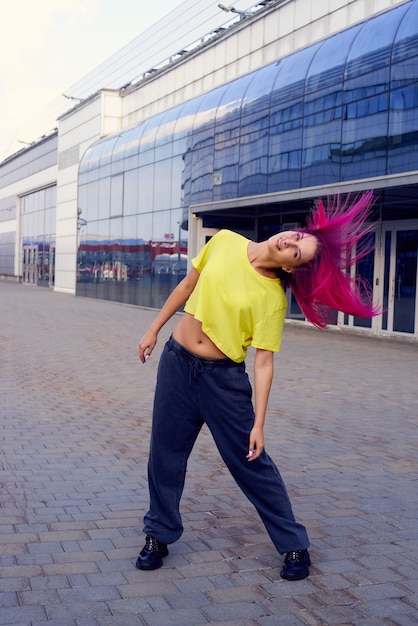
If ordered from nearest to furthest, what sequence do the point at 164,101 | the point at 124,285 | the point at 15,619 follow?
the point at 15,619 → the point at 124,285 → the point at 164,101

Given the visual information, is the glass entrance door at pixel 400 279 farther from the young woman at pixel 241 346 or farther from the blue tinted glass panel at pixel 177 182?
the young woman at pixel 241 346

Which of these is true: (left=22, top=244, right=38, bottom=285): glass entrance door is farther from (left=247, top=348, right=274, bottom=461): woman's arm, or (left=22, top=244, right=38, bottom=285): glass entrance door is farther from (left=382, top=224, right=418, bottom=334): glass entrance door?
(left=247, top=348, right=274, bottom=461): woman's arm

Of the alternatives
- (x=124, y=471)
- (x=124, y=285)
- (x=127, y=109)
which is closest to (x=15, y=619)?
(x=124, y=471)

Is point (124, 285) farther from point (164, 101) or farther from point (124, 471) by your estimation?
point (124, 471)

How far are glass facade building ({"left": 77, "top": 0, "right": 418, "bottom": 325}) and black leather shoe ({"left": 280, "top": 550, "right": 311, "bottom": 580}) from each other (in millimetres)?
11421

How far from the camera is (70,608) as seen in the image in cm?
315

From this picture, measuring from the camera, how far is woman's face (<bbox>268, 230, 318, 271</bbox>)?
3322 millimetres

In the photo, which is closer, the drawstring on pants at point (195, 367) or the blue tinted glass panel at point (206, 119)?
the drawstring on pants at point (195, 367)

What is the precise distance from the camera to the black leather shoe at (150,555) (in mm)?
3570

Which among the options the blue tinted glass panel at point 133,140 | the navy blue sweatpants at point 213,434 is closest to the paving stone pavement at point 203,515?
the navy blue sweatpants at point 213,434

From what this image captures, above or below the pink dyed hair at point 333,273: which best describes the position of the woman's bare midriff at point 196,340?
below

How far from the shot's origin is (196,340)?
138 inches

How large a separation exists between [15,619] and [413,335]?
14.2 m

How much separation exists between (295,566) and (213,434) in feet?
2.17
